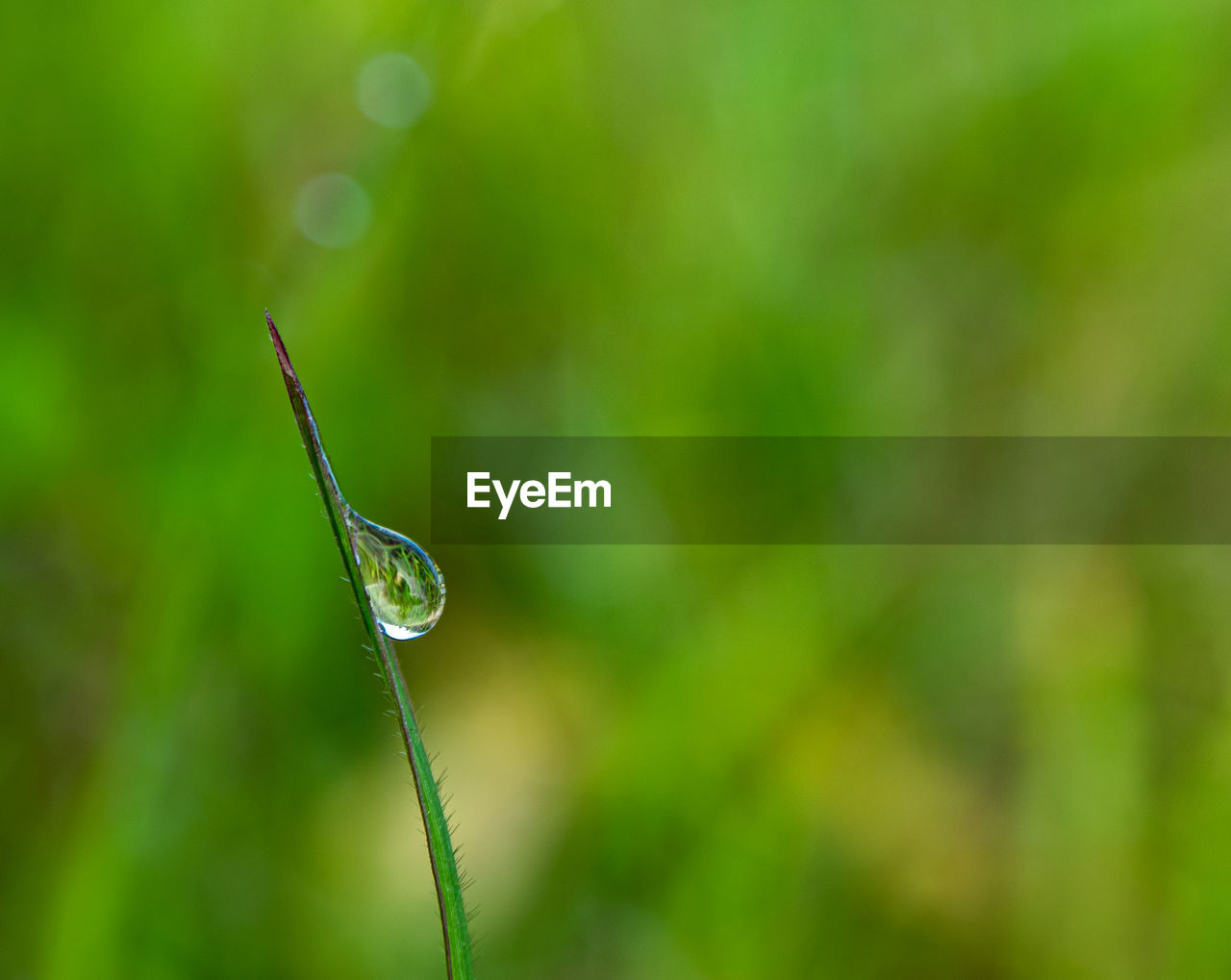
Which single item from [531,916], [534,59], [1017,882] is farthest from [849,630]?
[534,59]

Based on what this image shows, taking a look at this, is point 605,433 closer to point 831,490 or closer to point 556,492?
point 556,492

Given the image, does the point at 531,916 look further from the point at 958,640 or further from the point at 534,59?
the point at 534,59

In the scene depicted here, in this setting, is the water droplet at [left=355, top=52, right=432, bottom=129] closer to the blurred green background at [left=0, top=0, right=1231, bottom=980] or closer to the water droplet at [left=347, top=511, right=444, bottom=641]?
the blurred green background at [left=0, top=0, right=1231, bottom=980]

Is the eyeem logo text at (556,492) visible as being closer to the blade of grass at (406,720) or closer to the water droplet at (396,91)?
the water droplet at (396,91)

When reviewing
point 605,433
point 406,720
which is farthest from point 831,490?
point 406,720

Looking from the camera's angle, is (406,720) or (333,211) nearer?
(406,720)

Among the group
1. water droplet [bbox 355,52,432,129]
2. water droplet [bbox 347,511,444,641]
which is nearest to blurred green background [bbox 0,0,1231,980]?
water droplet [bbox 355,52,432,129]
